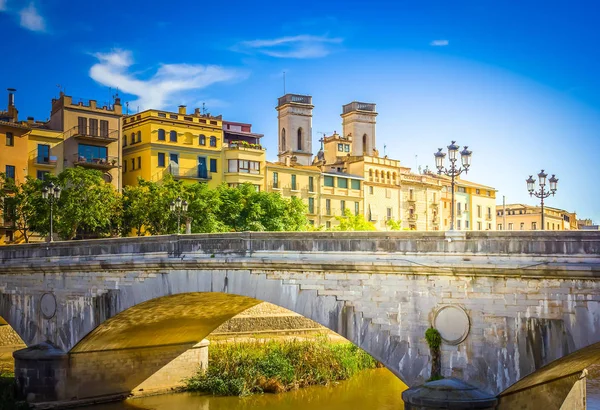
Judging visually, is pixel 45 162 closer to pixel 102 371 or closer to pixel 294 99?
pixel 102 371

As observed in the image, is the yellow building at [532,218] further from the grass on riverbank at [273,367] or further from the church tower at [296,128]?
the grass on riverbank at [273,367]

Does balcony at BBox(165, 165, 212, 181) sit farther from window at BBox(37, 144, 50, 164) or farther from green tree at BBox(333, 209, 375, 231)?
green tree at BBox(333, 209, 375, 231)

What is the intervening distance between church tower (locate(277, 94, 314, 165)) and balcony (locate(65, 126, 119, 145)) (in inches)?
873

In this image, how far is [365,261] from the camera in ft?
56.8

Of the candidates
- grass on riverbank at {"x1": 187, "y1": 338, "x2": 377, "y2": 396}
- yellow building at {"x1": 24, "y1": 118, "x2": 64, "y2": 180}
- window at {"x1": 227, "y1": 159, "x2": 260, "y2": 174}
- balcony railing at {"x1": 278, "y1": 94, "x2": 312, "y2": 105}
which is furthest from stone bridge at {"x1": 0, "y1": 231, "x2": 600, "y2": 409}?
balcony railing at {"x1": 278, "y1": 94, "x2": 312, "y2": 105}

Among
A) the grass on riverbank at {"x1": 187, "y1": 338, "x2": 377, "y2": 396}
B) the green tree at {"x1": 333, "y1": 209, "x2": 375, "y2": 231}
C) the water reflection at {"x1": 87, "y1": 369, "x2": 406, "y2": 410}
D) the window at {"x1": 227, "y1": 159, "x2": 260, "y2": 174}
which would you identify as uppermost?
the window at {"x1": 227, "y1": 159, "x2": 260, "y2": 174}

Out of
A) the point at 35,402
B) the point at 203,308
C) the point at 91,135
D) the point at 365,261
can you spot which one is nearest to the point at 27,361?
the point at 35,402

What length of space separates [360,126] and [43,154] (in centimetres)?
3470

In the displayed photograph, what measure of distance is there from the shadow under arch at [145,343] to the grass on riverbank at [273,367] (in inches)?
47.1

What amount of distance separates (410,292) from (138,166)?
38.6 meters

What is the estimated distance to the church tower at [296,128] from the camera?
2783 inches

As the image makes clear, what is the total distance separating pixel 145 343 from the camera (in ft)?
93.5

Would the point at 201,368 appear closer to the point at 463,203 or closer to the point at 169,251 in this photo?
the point at 169,251

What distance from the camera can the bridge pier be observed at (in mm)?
25438
